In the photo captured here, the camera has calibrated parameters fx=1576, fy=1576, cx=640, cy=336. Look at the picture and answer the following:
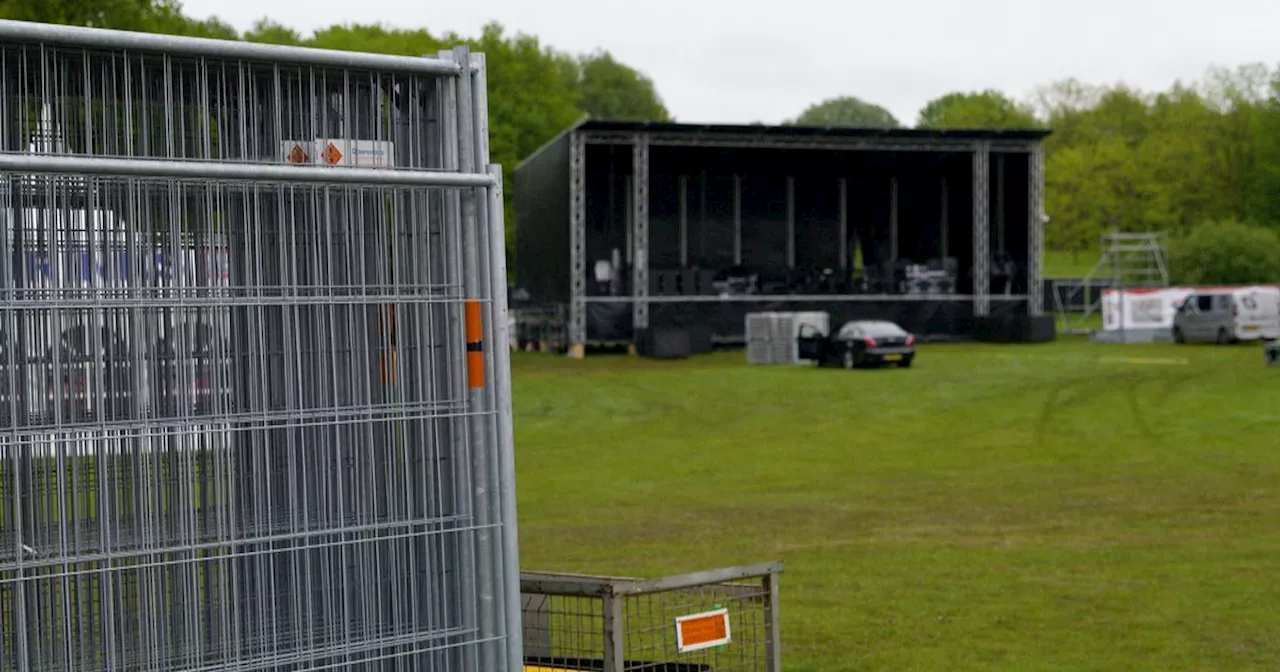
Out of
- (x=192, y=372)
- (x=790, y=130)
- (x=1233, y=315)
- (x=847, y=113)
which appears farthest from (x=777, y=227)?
(x=847, y=113)

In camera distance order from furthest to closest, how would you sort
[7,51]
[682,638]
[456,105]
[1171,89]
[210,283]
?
1. [1171,89]
2. [682,638]
3. [456,105]
4. [210,283]
5. [7,51]

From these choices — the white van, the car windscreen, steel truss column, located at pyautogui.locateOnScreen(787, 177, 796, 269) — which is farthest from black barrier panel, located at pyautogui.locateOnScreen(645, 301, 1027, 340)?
the car windscreen

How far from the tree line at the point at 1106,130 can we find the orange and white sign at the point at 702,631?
159 feet

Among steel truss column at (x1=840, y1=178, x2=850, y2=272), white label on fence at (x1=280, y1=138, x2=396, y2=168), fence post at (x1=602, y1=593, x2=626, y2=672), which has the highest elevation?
steel truss column at (x1=840, y1=178, x2=850, y2=272)

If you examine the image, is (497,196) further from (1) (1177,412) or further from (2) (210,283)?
(1) (1177,412)

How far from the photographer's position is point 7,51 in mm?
4301

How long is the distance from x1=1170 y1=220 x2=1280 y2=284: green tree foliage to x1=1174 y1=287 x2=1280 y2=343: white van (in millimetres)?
19140

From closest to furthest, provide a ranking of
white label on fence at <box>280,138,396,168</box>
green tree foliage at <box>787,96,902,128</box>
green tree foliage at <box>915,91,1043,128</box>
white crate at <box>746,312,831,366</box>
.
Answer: white label on fence at <box>280,138,396,168</box>, white crate at <box>746,312,831,366</box>, green tree foliage at <box>915,91,1043,128</box>, green tree foliage at <box>787,96,902,128</box>

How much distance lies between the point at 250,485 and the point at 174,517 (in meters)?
0.24

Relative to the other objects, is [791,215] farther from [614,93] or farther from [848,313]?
[614,93]

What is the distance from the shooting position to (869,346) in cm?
3412

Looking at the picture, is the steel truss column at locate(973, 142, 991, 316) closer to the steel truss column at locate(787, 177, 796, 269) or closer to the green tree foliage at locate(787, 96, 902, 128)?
the steel truss column at locate(787, 177, 796, 269)

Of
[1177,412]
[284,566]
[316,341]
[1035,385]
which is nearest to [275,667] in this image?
[284,566]

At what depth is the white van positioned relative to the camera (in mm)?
41656
